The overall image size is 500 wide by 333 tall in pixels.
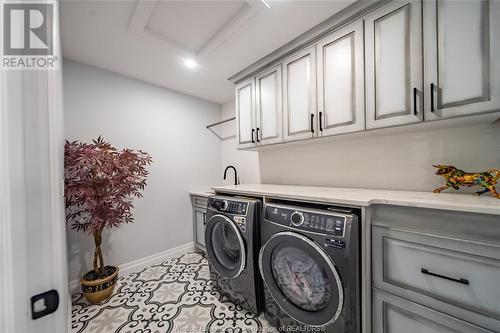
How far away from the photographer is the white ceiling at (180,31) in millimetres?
1355

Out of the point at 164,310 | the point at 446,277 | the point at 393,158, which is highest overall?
the point at 393,158

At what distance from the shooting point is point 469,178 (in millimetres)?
1094

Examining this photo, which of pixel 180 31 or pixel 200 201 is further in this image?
pixel 200 201

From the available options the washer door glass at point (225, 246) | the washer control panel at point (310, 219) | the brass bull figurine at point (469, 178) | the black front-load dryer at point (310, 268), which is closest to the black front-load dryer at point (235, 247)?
the washer door glass at point (225, 246)

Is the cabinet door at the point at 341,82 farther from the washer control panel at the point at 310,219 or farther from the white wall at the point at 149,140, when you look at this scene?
the white wall at the point at 149,140

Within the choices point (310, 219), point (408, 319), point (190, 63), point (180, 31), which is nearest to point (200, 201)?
point (190, 63)

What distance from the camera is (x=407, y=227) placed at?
980 millimetres

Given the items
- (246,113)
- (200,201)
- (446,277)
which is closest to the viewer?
(446,277)

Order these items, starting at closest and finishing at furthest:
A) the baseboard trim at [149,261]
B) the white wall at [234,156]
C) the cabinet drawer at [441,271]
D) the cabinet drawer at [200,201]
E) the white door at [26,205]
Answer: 1. the white door at [26,205]
2. the cabinet drawer at [441,271]
3. the baseboard trim at [149,261]
4. the cabinet drawer at [200,201]
5. the white wall at [234,156]

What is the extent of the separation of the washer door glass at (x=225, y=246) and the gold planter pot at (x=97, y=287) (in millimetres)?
937

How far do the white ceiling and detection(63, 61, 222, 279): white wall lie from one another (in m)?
0.24

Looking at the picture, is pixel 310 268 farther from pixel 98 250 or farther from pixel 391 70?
pixel 98 250

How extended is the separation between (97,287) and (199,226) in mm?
1204

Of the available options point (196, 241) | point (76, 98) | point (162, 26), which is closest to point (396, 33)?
point (162, 26)
